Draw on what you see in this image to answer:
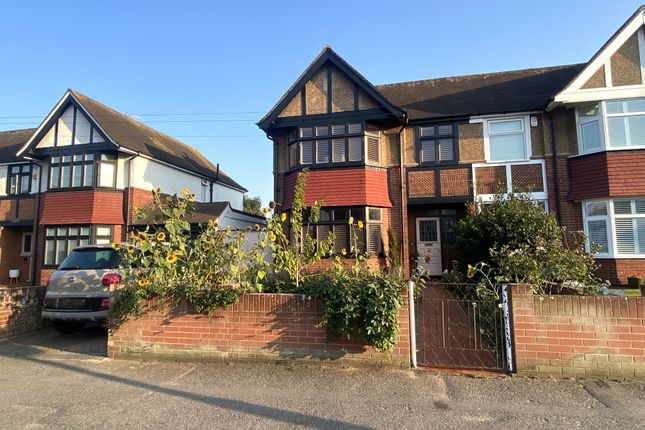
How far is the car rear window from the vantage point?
7.71m

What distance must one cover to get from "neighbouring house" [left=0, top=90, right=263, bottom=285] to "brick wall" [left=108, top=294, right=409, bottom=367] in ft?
28.8

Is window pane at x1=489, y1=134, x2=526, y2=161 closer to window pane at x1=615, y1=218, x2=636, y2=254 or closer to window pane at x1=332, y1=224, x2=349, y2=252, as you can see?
window pane at x1=615, y1=218, x2=636, y2=254

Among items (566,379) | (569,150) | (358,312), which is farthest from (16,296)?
(569,150)

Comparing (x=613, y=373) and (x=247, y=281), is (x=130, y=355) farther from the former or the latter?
(x=613, y=373)

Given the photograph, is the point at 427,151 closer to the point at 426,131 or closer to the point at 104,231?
the point at 426,131

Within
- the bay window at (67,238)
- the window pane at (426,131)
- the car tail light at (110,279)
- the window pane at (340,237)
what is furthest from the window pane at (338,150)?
the bay window at (67,238)

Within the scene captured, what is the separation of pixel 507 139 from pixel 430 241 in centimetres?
425

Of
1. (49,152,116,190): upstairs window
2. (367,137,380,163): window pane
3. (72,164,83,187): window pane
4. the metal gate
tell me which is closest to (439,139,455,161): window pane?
(367,137,380,163): window pane

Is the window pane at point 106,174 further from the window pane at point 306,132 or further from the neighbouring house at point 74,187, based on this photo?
the window pane at point 306,132

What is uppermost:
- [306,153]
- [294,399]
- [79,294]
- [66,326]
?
[306,153]

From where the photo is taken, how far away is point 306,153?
1299 centimetres

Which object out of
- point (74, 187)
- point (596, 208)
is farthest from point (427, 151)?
point (74, 187)

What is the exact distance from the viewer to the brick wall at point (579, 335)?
460 cm

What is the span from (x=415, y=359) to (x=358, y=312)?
3.35 ft
